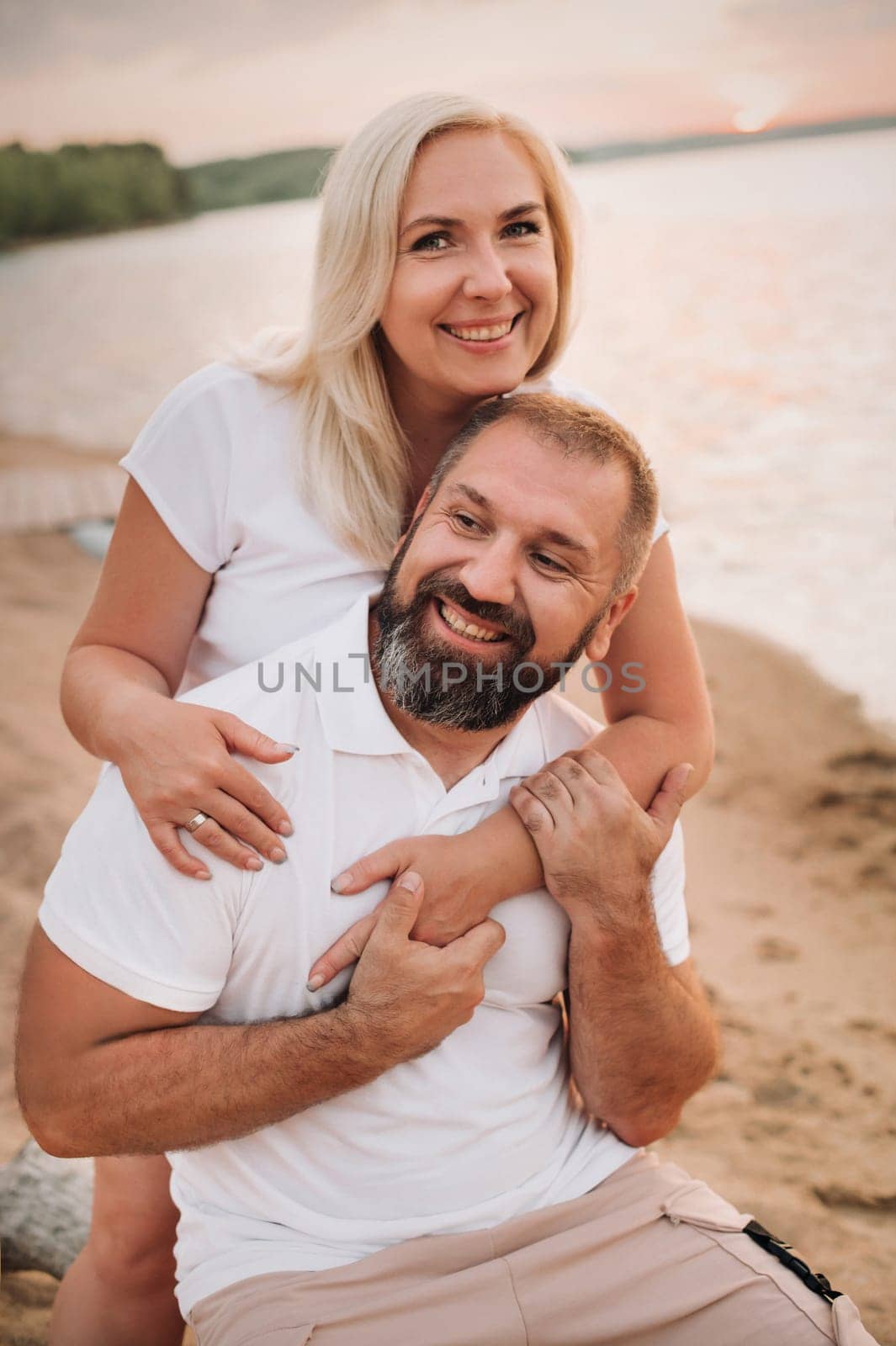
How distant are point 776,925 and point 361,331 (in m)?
A: 3.10

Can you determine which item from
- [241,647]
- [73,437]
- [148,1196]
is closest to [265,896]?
[241,647]

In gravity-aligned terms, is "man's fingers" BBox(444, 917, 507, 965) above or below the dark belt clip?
above

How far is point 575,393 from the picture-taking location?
235 centimetres

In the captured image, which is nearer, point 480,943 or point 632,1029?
point 480,943

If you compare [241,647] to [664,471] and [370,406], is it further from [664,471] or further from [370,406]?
[664,471]

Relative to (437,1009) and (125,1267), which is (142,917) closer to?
(437,1009)

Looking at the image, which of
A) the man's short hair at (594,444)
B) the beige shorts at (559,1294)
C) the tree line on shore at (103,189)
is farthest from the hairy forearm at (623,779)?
→ the tree line on shore at (103,189)

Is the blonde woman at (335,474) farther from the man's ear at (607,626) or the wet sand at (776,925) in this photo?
the wet sand at (776,925)

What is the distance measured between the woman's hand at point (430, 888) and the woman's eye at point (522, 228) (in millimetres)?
1260

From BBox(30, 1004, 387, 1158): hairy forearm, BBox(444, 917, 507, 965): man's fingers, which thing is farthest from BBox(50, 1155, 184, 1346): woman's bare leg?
BBox(444, 917, 507, 965): man's fingers

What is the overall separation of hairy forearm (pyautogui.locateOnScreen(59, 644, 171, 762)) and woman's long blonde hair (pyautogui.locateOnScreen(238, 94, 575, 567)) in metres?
0.46

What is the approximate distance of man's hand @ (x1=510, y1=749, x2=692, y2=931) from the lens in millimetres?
1846

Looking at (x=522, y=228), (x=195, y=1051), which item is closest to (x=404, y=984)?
(x=195, y=1051)

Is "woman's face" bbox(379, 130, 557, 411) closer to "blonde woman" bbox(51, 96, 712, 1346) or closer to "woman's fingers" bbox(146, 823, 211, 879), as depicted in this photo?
"blonde woman" bbox(51, 96, 712, 1346)
